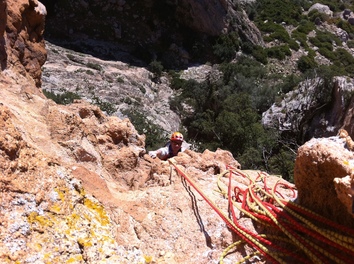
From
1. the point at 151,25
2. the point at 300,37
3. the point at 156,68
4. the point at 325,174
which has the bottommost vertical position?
the point at 156,68

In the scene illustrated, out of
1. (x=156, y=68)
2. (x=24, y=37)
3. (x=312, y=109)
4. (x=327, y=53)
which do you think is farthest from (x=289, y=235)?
(x=327, y=53)

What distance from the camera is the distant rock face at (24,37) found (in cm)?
356

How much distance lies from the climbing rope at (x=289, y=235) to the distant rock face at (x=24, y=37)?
8.26 feet

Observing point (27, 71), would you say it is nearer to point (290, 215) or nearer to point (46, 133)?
point (46, 133)

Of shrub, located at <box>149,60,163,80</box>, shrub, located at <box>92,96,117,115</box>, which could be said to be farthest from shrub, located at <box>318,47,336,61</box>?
shrub, located at <box>92,96,117,115</box>

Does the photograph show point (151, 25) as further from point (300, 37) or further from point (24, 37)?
point (24, 37)

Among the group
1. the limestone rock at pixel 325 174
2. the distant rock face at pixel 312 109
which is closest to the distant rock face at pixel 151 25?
the distant rock face at pixel 312 109

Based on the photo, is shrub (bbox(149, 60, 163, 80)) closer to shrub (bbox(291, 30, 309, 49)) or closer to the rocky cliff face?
shrub (bbox(291, 30, 309, 49))

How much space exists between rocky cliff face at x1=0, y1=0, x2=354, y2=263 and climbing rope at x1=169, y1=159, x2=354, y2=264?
0.16 feet

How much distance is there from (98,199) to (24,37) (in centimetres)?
A: 260

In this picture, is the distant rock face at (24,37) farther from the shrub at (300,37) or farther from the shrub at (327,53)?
the shrub at (327,53)

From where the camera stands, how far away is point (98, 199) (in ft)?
7.21

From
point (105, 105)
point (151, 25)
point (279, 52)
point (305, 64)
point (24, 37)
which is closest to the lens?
point (24, 37)

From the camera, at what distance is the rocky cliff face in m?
1.74
